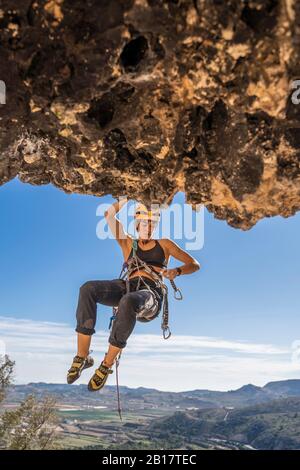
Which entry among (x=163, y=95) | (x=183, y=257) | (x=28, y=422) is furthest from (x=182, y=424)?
(x=163, y=95)

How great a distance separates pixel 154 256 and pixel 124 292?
918 mm

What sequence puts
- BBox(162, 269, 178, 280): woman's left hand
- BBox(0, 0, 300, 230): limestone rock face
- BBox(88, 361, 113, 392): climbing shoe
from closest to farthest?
BBox(0, 0, 300, 230): limestone rock face < BBox(88, 361, 113, 392): climbing shoe < BBox(162, 269, 178, 280): woman's left hand

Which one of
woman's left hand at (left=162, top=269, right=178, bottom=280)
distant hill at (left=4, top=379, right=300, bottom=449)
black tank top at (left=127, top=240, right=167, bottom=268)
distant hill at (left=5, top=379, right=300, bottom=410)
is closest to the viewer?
woman's left hand at (left=162, top=269, right=178, bottom=280)

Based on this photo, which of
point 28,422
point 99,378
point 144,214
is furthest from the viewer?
point 28,422

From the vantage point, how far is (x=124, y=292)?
8.14 m

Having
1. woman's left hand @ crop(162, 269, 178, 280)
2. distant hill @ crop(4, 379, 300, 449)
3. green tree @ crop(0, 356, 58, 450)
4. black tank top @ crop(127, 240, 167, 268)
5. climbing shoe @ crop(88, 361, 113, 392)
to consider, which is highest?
black tank top @ crop(127, 240, 167, 268)

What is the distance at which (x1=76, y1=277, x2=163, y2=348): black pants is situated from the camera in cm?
725

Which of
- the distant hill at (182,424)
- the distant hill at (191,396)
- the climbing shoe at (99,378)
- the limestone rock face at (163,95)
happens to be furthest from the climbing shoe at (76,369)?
the distant hill at (191,396)

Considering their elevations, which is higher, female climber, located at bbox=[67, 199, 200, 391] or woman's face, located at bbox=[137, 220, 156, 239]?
woman's face, located at bbox=[137, 220, 156, 239]

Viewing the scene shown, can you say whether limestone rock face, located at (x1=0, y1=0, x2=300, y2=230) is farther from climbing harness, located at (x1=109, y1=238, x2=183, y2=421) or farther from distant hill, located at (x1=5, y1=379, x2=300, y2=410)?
distant hill, located at (x1=5, y1=379, x2=300, y2=410)

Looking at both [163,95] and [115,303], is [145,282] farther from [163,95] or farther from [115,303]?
[163,95]

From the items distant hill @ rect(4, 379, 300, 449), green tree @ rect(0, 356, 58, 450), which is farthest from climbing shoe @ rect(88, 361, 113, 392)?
distant hill @ rect(4, 379, 300, 449)

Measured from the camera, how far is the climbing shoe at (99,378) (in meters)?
7.22

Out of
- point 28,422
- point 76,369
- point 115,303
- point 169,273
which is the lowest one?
point 28,422
